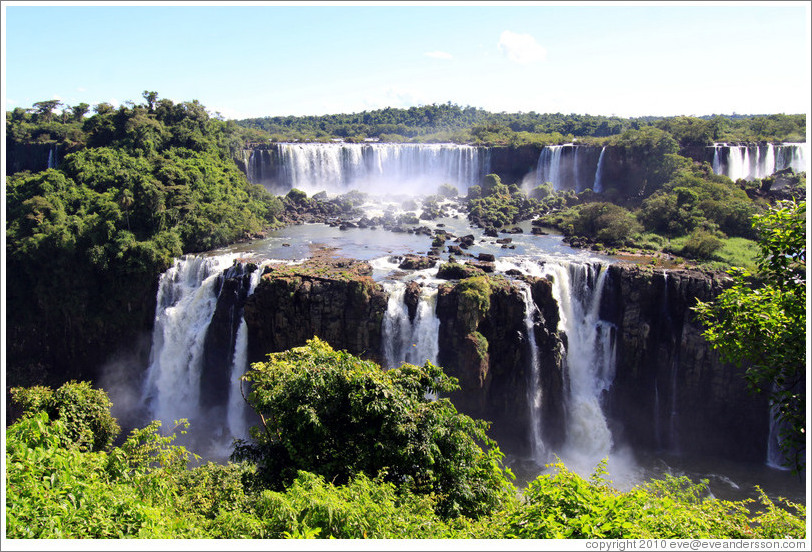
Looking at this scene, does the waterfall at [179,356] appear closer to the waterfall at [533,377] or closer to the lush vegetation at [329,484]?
the lush vegetation at [329,484]

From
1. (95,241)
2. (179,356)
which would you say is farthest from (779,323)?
(95,241)

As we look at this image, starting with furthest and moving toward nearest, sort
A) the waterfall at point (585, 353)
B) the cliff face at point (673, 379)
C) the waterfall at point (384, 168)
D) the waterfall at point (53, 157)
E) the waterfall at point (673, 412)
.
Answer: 1. the waterfall at point (384, 168)
2. the waterfall at point (53, 157)
3. the waterfall at point (673, 412)
4. the waterfall at point (585, 353)
5. the cliff face at point (673, 379)

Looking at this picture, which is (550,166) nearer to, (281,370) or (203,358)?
(203,358)

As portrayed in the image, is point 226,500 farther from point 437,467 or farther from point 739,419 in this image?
point 739,419

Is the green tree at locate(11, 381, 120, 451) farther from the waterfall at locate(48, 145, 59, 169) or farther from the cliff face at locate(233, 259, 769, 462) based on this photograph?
the waterfall at locate(48, 145, 59, 169)

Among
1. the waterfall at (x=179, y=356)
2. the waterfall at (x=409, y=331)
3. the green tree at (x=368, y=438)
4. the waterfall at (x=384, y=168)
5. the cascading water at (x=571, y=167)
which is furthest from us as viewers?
the waterfall at (x=384, y=168)

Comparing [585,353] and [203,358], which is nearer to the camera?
[585,353]

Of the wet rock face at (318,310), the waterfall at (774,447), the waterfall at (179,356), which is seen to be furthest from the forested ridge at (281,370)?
the wet rock face at (318,310)
